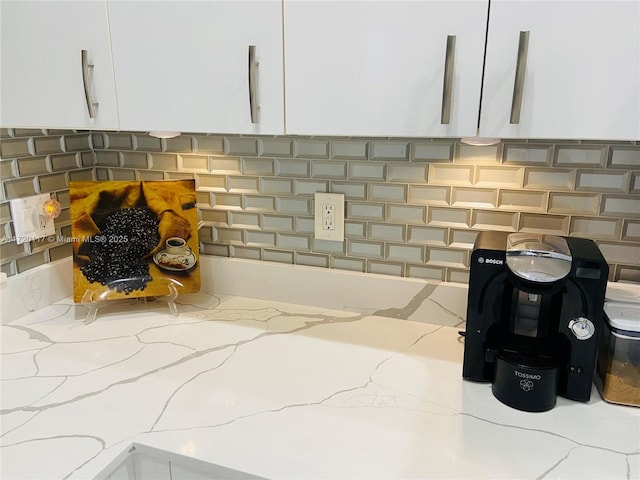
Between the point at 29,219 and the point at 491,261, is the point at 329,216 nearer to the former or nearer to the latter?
the point at 491,261

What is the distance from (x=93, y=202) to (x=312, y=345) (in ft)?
2.34

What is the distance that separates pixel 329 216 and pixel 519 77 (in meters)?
0.67

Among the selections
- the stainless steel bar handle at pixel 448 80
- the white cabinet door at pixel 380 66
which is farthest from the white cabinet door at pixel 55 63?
the stainless steel bar handle at pixel 448 80

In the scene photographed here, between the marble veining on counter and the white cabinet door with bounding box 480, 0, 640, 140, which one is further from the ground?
the white cabinet door with bounding box 480, 0, 640, 140

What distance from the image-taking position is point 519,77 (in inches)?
32.2

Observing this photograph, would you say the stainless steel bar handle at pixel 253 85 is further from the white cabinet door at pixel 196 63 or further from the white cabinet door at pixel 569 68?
the white cabinet door at pixel 569 68

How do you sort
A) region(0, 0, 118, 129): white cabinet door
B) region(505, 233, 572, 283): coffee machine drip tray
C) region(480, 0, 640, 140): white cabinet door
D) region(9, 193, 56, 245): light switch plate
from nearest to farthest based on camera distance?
region(480, 0, 640, 140): white cabinet door → region(505, 233, 572, 283): coffee machine drip tray → region(0, 0, 118, 129): white cabinet door → region(9, 193, 56, 245): light switch plate

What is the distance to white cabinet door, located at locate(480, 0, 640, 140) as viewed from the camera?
0.78m

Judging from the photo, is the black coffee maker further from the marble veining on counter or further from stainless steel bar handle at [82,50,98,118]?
stainless steel bar handle at [82,50,98,118]

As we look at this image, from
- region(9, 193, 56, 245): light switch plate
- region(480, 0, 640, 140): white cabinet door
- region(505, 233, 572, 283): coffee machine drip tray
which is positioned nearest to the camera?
region(480, 0, 640, 140): white cabinet door

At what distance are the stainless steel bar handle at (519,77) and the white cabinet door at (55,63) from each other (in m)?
0.82

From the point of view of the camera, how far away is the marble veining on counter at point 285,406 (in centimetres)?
84

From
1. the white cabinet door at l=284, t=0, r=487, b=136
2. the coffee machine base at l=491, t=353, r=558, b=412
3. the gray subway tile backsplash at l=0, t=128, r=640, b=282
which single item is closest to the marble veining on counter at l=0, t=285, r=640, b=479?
the coffee machine base at l=491, t=353, r=558, b=412

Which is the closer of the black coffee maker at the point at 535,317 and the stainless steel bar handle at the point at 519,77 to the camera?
the stainless steel bar handle at the point at 519,77
